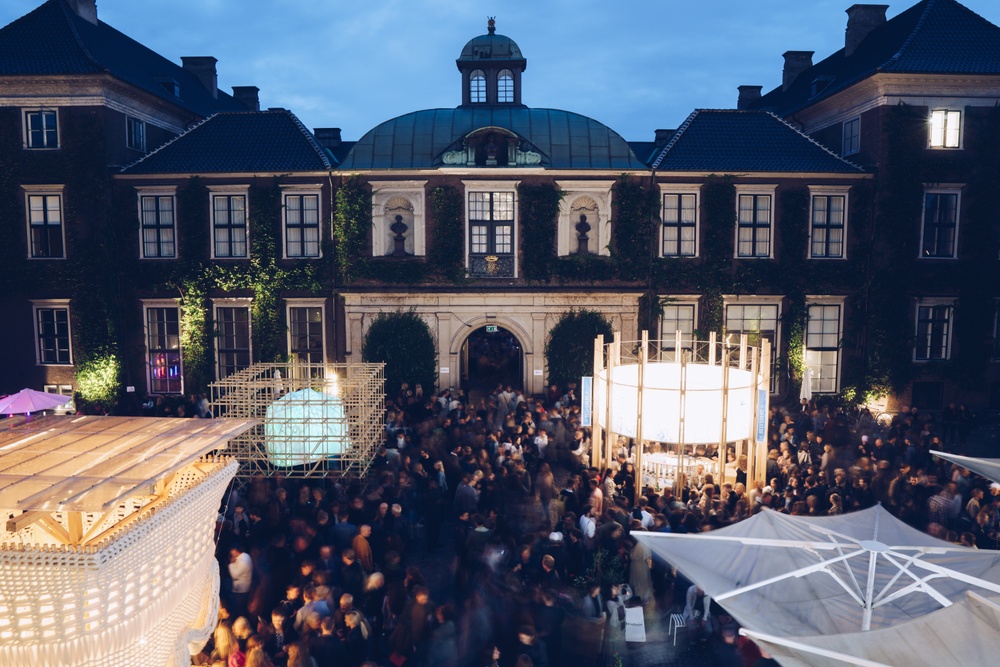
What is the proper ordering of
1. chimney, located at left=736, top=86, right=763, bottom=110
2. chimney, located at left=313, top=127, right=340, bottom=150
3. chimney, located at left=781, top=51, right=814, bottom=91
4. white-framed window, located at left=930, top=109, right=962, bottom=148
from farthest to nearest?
1. chimney, located at left=736, top=86, right=763, bottom=110
2. chimney, located at left=781, top=51, right=814, bottom=91
3. chimney, located at left=313, top=127, right=340, bottom=150
4. white-framed window, located at left=930, top=109, right=962, bottom=148

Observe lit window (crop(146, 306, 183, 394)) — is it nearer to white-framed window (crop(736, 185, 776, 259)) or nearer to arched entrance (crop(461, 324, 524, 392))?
arched entrance (crop(461, 324, 524, 392))

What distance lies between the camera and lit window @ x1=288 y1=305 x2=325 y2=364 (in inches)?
969

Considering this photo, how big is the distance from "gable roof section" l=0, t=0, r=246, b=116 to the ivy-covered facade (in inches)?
108

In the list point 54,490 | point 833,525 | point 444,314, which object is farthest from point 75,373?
point 833,525

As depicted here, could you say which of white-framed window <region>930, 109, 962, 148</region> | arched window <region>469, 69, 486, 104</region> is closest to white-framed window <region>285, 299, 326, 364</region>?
arched window <region>469, 69, 486, 104</region>

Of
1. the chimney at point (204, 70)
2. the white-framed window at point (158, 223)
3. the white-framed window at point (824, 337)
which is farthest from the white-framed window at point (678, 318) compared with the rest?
the chimney at point (204, 70)

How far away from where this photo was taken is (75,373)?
24.1 meters

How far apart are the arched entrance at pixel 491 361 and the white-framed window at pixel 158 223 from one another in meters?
11.3

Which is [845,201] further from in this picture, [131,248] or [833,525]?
[131,248]

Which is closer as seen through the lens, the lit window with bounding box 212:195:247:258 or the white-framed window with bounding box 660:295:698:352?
the lit window with bounding box 212:195:247:258

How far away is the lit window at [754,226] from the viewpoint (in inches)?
951

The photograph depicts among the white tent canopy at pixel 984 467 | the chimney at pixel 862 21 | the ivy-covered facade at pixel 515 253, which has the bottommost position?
the white tent canopy at pixel 984 467

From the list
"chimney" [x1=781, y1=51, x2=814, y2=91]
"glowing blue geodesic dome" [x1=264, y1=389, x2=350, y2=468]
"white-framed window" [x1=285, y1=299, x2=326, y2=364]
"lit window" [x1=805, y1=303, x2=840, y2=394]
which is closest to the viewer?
"glowing blue geodesic dome" [x1=264, y1=389, x2=350, y2=468]

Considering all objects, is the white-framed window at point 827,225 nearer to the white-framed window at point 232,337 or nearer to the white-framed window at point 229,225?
the white-framed window at point 229,225
